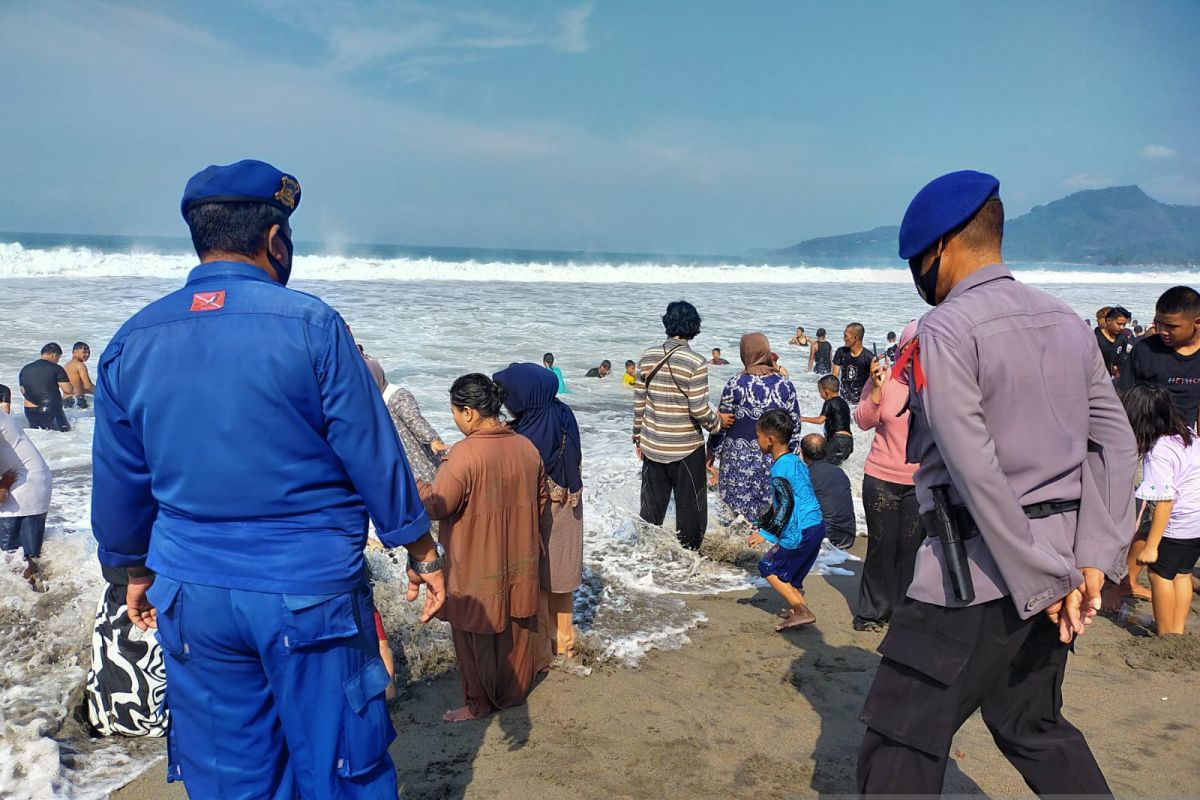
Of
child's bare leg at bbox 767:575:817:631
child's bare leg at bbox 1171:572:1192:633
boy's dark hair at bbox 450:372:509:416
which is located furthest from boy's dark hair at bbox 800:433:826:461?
boy's dark hair at bbox 450:372:509:416

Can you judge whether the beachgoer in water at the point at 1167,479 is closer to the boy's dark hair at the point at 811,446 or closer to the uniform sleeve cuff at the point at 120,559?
the boy's dark hair at the point at 811,446

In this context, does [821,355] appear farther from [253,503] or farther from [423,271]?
[423,271]

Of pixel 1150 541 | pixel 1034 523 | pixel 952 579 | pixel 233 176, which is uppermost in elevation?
pixel 233 176

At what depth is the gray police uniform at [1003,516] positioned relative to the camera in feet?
6.70

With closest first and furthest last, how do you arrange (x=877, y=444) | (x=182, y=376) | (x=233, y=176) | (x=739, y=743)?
(x=182, y=376) → (x=233, y=176) → (x=739, y=743) → (x=877, y=444)

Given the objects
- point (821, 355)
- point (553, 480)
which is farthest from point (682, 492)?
point (821, 355)

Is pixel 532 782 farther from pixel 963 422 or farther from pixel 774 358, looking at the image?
pixel 774 358

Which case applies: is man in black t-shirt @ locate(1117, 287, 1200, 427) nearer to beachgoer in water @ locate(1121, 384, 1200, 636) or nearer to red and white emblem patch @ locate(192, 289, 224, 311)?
beachgoer in water @ locate(1121, 384, 1200, 636)

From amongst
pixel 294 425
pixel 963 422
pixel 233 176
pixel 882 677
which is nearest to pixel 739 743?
pixel 882 677

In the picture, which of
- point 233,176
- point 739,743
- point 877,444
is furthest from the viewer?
point 877,444

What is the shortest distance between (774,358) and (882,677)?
4214 millimetres

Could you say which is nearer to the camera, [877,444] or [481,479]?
[481,479]

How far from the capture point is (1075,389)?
2.12 metres

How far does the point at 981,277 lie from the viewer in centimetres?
217
